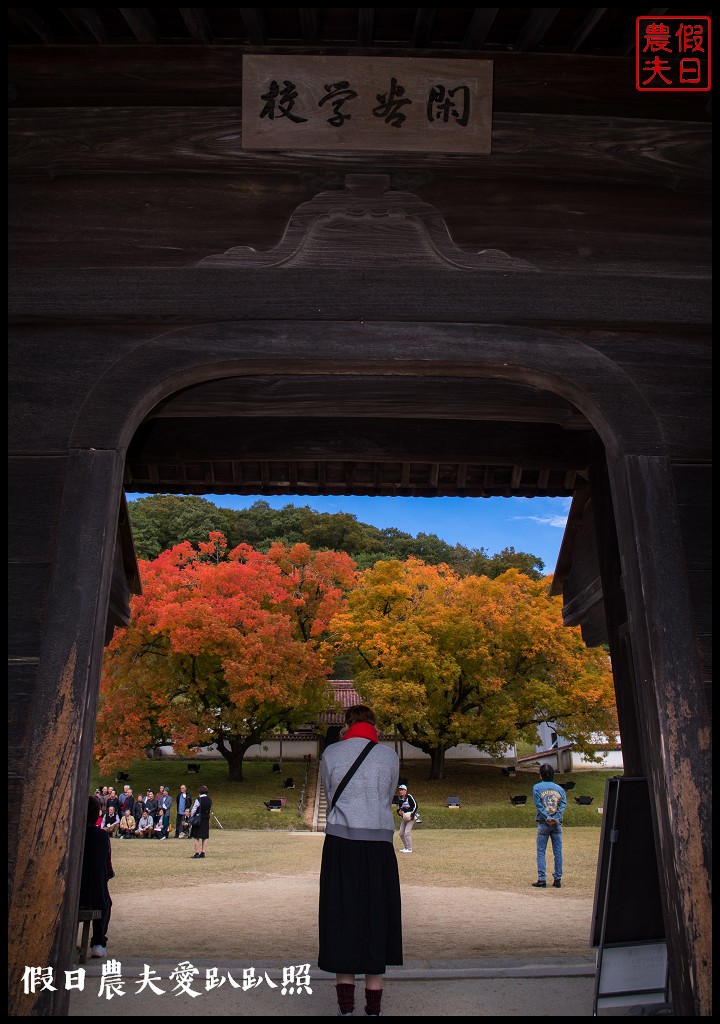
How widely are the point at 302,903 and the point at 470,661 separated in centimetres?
1542

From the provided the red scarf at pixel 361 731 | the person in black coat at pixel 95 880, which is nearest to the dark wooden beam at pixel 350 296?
the red scarf at pixel 361 731

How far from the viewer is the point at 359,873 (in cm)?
345

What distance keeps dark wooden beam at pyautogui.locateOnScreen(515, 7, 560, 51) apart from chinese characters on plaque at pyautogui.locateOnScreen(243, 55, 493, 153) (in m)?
0.18

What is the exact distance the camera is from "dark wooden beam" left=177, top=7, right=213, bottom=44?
125 inches

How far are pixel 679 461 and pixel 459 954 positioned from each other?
12.3 ft

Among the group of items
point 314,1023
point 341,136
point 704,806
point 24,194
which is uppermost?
point 341,136

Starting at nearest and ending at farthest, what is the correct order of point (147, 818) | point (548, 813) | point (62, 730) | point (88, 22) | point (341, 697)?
point (62, 730), point (88, 22), point (548, 813), point (147, 818), point (341, 697)

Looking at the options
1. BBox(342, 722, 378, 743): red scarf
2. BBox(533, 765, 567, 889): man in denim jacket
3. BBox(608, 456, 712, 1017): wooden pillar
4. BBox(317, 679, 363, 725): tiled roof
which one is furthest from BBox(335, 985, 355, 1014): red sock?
BBox(317, 679, 363, 725): tiled roof

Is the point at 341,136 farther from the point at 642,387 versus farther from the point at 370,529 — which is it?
the point at 370,529

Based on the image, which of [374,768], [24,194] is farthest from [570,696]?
[24,194]

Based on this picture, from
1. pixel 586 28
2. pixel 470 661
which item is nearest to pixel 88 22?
pixel 586 28

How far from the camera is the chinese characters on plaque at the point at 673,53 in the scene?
3.24m

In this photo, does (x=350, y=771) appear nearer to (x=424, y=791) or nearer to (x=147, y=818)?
(x=147, y=818)

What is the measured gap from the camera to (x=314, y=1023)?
2.76 meters
